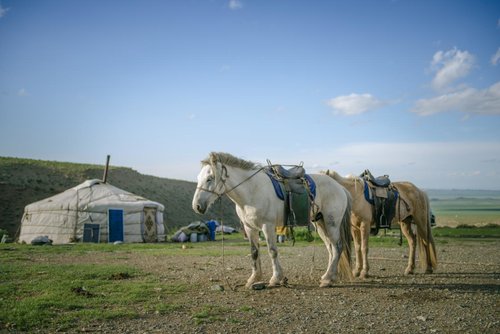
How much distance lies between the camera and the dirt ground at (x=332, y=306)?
186 inches

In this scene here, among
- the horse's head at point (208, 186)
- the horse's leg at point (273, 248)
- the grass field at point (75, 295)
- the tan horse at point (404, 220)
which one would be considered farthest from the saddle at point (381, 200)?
the grass field at point (75, 295)

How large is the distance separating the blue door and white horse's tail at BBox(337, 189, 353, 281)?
55.0 ft

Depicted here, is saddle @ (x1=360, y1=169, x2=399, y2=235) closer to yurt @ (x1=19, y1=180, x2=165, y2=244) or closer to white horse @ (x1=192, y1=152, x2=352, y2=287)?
white horse @ (x1=192, y1=152, x2=352, y2=287)

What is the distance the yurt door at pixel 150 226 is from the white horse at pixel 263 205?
1684 cm

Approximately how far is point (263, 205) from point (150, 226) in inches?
694

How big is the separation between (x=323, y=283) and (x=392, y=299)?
4.45 feet

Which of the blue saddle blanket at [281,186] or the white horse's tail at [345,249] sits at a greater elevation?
the blue saddle blanket at [281,186]

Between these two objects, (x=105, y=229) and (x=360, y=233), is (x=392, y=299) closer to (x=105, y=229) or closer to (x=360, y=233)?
(x=360, y=233)

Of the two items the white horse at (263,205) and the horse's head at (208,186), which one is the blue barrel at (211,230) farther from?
the horse's head at (208,186)

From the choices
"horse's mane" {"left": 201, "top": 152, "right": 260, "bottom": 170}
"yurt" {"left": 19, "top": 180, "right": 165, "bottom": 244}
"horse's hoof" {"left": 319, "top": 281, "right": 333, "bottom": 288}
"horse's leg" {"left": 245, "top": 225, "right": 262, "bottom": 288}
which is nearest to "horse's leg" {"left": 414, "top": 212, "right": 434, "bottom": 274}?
→ "horse's hoof" {"left": 319, "top": 281, "right": 333, "bottom": 288}

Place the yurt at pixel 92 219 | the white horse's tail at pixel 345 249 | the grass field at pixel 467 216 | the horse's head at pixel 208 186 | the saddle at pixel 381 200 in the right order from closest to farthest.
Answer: the horse's head at pixel 208 186, the white horse's tail at pixel 345 249, the saddle at pixel 381 200, the yurt at pixel 92 219, the grass field at pixel 467 216

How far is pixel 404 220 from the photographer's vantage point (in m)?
9.76

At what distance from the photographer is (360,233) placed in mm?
9016

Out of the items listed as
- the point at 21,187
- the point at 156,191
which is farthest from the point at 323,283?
the point at 156,191
